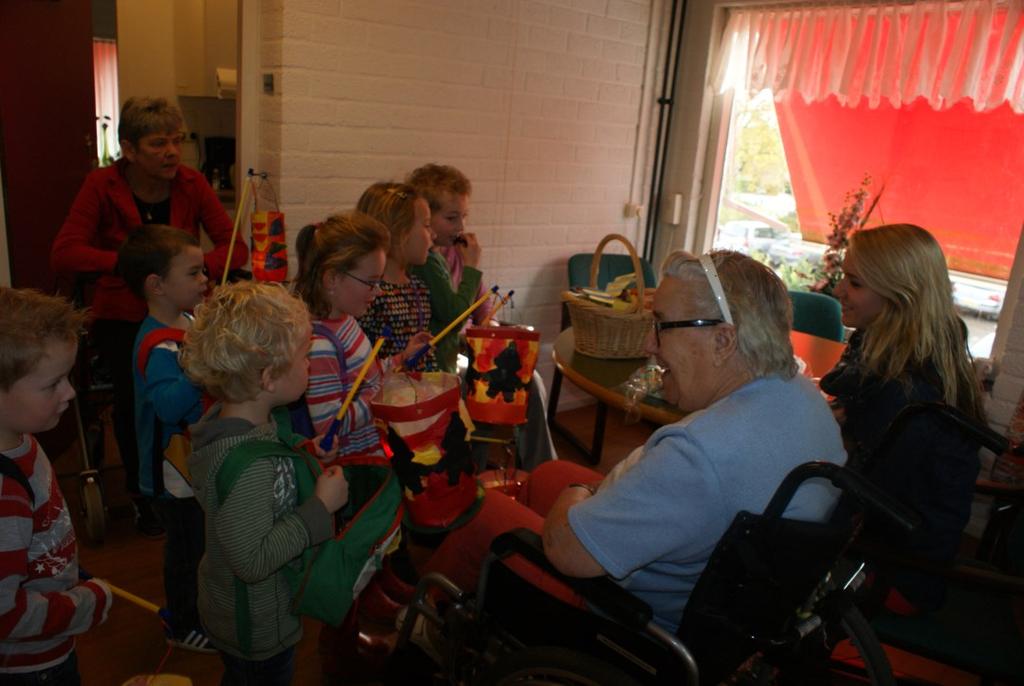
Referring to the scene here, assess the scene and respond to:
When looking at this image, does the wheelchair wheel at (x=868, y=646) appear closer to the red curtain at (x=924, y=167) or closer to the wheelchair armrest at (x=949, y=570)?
the wheelchair armrest at (x=949, y=570)

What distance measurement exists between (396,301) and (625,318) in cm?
79

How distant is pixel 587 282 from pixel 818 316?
1129 millimetres

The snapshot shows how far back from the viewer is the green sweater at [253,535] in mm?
1309

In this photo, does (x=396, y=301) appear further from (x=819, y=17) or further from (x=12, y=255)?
(x=819, y=17)

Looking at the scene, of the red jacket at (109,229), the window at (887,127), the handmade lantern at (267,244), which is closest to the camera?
the red jacket at (109,229)

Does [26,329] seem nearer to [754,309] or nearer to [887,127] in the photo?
[754,309]

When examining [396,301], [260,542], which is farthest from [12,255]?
[260,542]

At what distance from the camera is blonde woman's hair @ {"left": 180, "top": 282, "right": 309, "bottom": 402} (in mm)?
1366

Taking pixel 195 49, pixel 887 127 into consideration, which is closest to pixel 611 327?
pixel 887 127

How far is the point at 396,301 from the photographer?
7.57 feet

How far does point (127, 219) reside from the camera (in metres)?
2.59

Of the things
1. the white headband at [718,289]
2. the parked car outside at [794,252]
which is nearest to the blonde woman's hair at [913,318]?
the white headband at [718,289]

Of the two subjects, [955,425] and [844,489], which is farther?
[955,425]

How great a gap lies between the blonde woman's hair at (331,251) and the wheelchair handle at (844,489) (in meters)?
1.20
